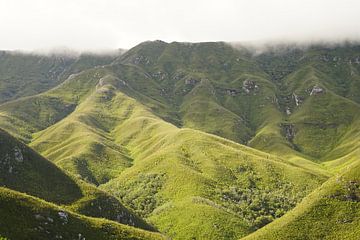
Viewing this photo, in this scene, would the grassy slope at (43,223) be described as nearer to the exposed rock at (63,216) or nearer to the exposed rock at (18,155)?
the exposed rock at (63,216)

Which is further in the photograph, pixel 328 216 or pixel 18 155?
pixel 18 155

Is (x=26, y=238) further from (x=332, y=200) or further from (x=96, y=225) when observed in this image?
(x=332, y=200)

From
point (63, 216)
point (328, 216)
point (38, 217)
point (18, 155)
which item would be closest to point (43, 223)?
point (38, 217)

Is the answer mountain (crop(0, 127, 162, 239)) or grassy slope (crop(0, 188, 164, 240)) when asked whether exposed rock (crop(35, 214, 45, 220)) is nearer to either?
grassy slope (crop(0, 188, 164, 240))

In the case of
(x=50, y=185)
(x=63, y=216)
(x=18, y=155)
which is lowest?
(x=50, y=185)

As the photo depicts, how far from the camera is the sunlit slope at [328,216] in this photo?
131375mm

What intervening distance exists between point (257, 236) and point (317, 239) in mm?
18347

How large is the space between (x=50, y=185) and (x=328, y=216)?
86090 millimetres

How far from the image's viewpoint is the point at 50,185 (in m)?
Result: 144

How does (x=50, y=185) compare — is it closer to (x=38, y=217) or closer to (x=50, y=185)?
(x=50, y=185)

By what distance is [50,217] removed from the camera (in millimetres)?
95125

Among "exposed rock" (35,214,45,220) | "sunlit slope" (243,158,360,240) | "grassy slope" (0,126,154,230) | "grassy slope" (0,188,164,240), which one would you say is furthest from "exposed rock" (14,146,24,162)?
"sunlit slope" (243,158,360,240)

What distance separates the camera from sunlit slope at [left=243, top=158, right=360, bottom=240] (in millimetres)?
131375

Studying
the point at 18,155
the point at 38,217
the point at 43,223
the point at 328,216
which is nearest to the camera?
the point at 43,223
